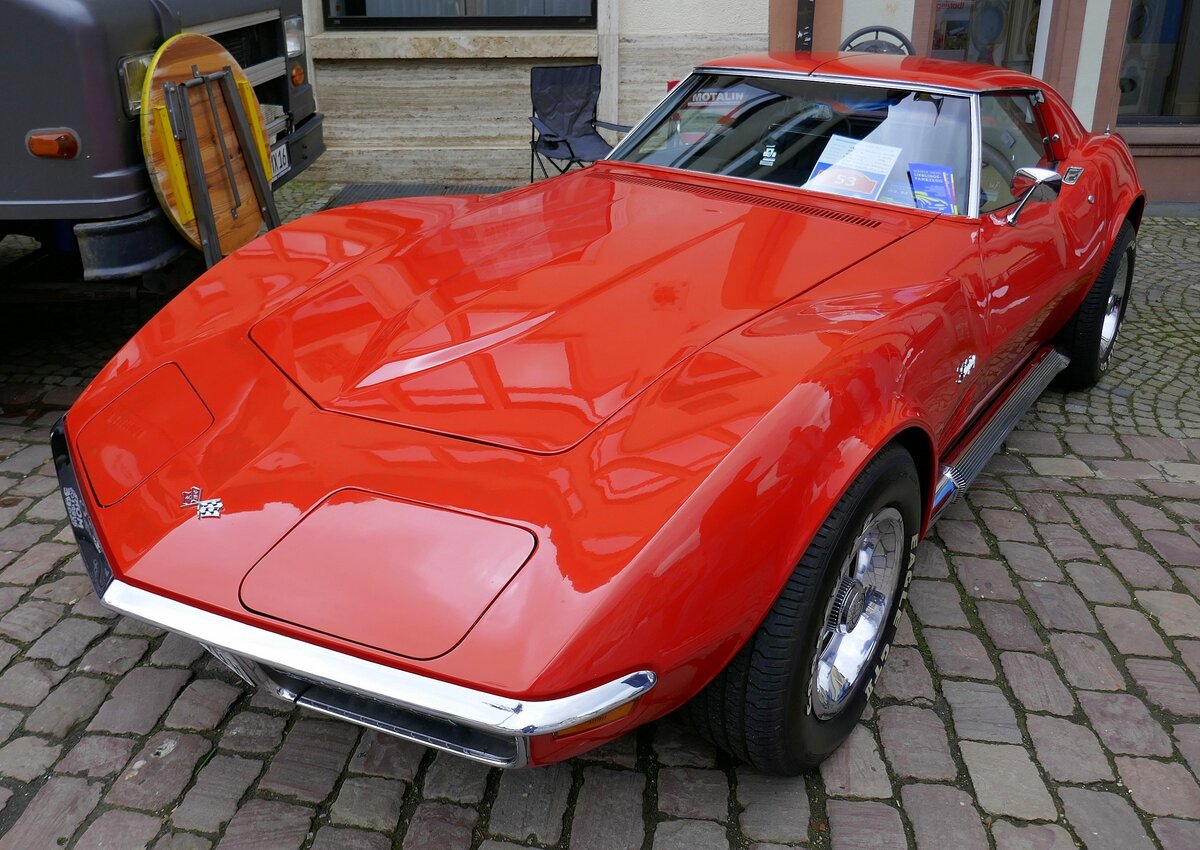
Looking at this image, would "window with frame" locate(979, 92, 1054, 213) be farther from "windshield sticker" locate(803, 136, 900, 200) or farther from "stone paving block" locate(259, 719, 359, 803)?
"stone paving block" locate(259, 719, 359, 803)

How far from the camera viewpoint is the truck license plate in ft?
16.5

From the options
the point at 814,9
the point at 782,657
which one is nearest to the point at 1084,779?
the point at 782,657

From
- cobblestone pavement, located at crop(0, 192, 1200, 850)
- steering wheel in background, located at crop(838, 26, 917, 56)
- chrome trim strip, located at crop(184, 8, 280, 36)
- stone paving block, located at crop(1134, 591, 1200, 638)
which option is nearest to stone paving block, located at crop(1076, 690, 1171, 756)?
cobblestone pavement, located at crop(0, 192, 1200, 850)

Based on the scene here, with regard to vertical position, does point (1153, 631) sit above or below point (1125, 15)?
below

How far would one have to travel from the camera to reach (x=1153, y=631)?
282 centimetres

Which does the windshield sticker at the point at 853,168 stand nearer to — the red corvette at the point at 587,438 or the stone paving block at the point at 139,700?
the red corvette at the point at 587,438

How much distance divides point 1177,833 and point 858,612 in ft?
2.59

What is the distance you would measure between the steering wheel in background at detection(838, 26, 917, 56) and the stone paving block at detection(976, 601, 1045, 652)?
16.8ft

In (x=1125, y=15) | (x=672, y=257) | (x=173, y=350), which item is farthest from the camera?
(x=1125, y=15)

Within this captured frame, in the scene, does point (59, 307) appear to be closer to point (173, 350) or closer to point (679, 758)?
point (173, 350)

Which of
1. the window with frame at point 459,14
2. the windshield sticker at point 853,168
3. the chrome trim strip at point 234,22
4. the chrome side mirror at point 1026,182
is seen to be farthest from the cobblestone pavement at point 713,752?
the window with frame at point 459,14

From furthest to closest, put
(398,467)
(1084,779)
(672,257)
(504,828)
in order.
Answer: (672,257) < (1084,779) < (504,828) < (398,467)

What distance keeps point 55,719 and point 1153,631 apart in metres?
2.88

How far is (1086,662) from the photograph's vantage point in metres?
2.69
